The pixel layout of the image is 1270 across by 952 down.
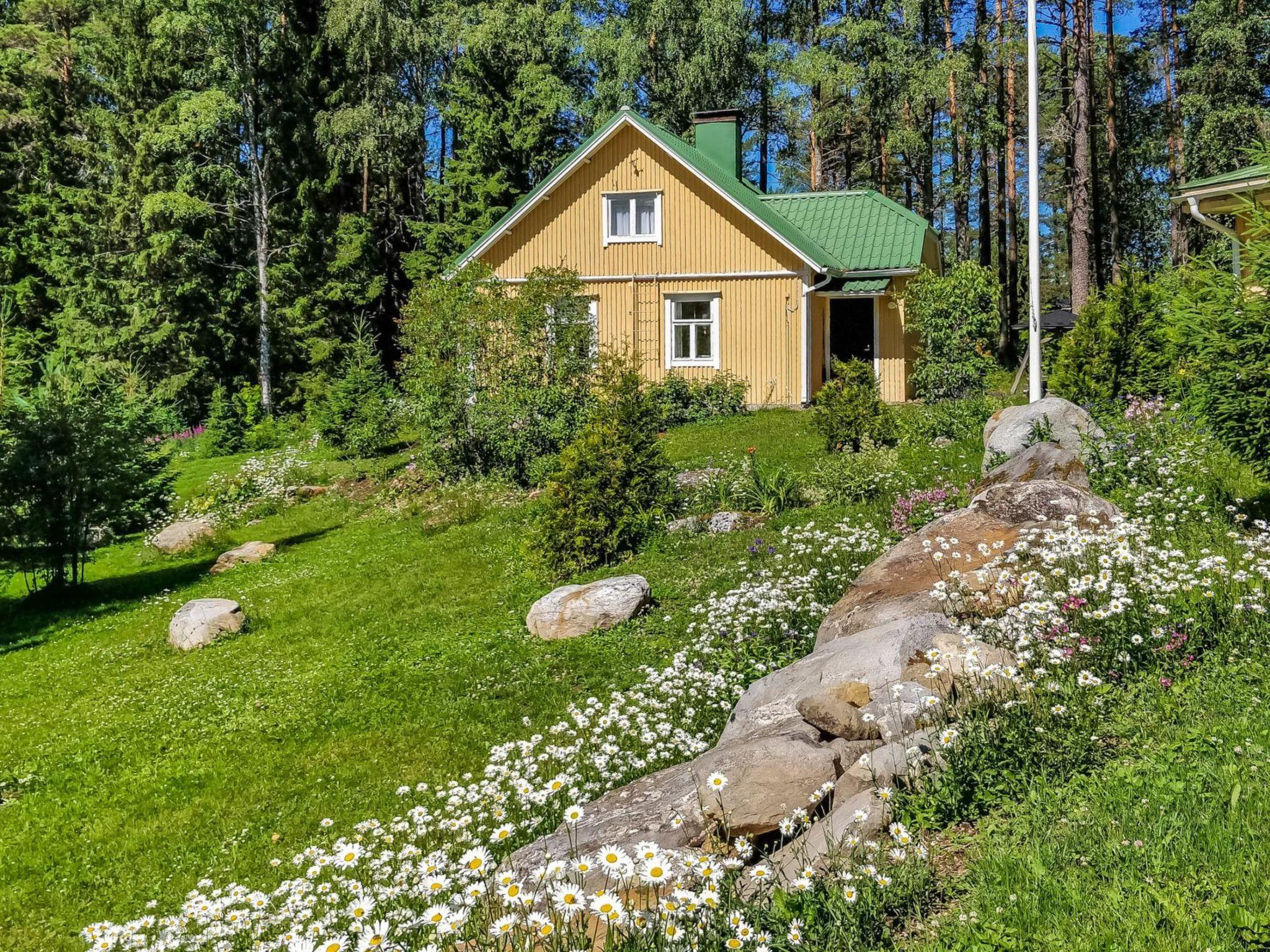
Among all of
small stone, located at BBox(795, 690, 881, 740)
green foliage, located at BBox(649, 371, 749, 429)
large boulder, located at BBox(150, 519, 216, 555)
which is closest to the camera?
small stone, located at BBox(795, 690, 881, 740)

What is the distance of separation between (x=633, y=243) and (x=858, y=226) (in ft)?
19.2

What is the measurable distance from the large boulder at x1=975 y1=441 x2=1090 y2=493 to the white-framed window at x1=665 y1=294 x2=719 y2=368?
45.4 feet

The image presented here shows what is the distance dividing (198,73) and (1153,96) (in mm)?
31690

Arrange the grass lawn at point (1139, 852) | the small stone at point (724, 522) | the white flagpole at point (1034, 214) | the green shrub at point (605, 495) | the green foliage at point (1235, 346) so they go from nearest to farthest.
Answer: the grass lawn at point (1139, 852)
the green foliage at point (1235, 346)
the green shrub at point (605, 495)
the small stone at point (724, 522)
the white flagpole at point (1034, 214)

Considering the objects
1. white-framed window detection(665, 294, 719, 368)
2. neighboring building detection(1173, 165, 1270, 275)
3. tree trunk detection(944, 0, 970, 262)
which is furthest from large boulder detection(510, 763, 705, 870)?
tree trunk detection(944, 0, 970, 262)

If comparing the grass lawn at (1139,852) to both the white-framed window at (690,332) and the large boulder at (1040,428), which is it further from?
the white-framed window at (690,332)

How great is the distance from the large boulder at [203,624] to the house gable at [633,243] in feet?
43.6

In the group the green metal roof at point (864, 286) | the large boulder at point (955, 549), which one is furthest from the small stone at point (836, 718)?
the green metal roof at point (864, 286)

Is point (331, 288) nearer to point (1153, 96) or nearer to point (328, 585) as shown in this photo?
point (328, 585)

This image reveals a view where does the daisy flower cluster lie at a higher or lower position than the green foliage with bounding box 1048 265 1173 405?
lower

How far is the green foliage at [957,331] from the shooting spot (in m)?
18.8

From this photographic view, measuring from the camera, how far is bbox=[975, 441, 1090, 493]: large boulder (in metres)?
8.72

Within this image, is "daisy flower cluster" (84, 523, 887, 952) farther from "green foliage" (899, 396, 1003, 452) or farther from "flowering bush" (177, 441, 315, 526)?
"flowering bush" (177, 441, 315, 526)

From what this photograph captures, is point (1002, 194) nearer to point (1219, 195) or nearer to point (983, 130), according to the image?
point (983, 130)
